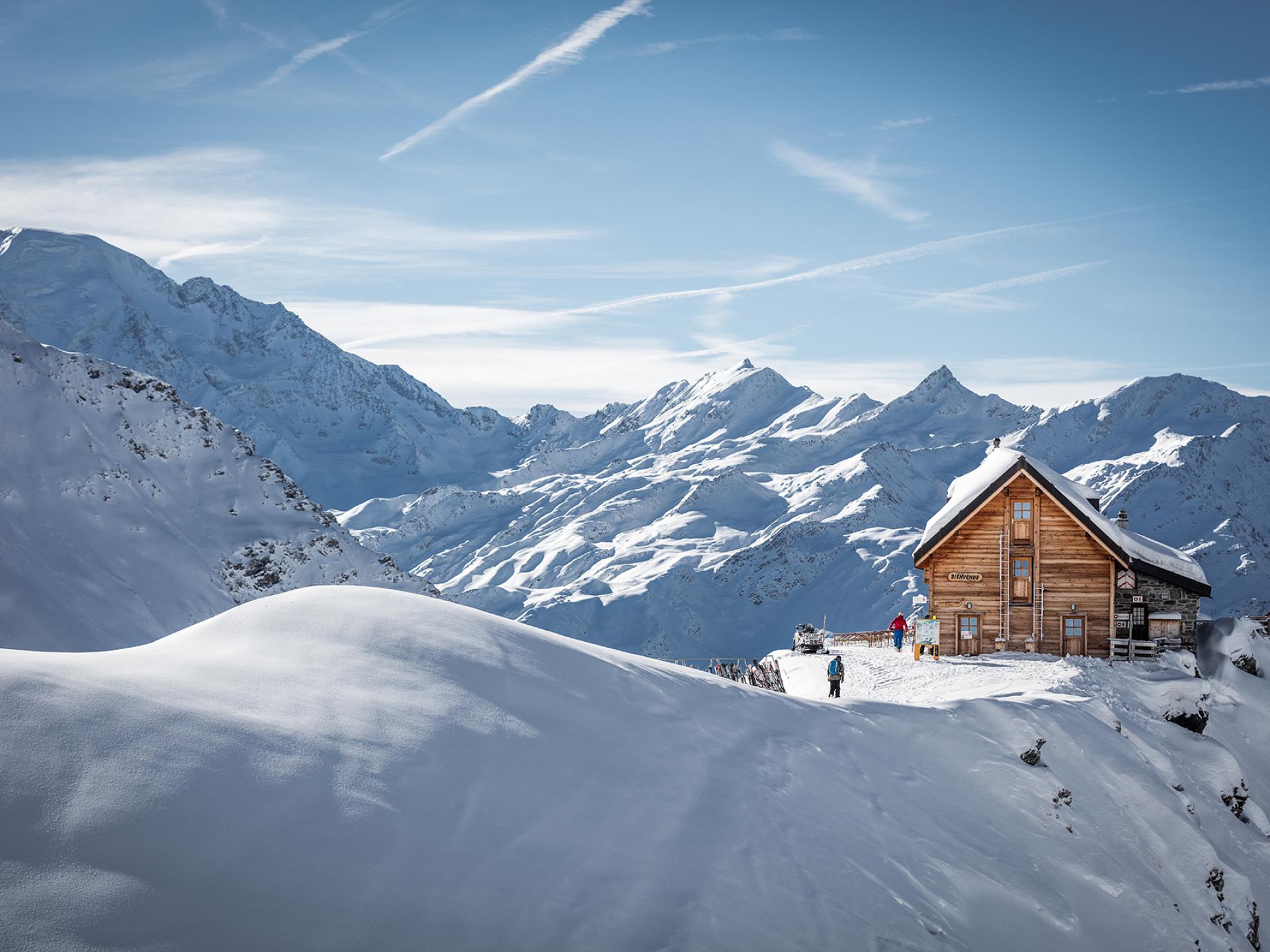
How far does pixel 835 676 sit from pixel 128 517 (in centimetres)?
6168

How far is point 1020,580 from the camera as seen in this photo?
3450cm

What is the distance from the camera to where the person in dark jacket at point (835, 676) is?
84.8ft

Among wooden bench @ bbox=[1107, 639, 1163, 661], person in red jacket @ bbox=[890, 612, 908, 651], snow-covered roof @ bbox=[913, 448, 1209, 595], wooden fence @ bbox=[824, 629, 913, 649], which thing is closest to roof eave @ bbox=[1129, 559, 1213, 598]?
snow-covered roof @ bbox=[913, 448, 1209, 595]

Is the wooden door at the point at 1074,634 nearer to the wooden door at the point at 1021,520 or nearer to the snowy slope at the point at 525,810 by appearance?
the wooden door at the point at 1021,520

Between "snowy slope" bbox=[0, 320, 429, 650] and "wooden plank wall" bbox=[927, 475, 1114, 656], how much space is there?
45.5 meters

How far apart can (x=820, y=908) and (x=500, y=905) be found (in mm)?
5279

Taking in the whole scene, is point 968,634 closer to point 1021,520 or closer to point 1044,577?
point 1044,577

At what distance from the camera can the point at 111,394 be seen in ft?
276

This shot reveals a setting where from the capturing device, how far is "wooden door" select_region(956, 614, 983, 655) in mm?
35000

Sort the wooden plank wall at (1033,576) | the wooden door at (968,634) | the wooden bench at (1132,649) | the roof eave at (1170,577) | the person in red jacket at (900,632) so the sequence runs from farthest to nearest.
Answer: the person in red jacket at (900,632)
the wooden door at (968,634)
the wooden plank wall at (1033,576)
the roof eave at (1170,577)
the wooden bench at (1132,649)

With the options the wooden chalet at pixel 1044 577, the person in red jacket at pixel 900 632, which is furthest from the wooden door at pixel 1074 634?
the person in red jacket at pixel 900 632

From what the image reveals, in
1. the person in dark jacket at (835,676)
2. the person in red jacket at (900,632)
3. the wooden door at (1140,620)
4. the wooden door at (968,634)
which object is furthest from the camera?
the person in red jacket at (900,632)

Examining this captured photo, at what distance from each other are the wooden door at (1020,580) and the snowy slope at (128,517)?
47.5 metres

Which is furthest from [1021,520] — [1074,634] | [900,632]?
[900,632]
